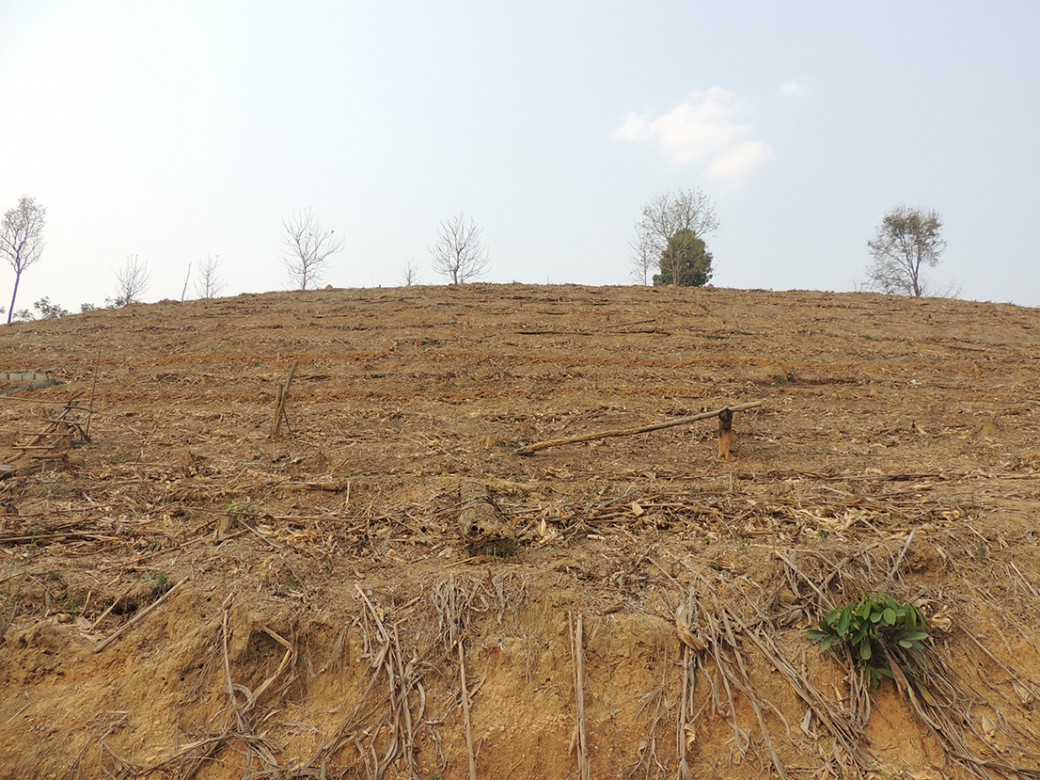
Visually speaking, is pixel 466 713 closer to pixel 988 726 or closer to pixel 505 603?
pixel 505 603

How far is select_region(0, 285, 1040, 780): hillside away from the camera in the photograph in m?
2.53

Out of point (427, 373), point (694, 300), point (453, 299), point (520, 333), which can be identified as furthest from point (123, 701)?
point (694, 300)

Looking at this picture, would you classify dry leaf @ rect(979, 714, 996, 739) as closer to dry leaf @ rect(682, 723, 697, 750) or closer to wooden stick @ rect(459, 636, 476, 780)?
dry leaf @ rect(682, 723, 697, 750)

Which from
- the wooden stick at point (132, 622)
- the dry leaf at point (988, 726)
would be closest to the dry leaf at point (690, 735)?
the dry leaf at point (988, 726)

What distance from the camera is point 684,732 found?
8.44 feet

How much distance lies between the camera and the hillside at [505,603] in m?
2.53

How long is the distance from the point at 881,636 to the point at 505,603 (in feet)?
5.84

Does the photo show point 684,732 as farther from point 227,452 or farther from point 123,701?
point 227,452

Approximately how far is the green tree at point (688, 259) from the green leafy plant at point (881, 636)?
19496mm

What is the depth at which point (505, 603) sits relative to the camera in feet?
9.49

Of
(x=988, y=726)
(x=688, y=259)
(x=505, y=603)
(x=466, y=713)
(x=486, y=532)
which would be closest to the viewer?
(x=466, y=713)

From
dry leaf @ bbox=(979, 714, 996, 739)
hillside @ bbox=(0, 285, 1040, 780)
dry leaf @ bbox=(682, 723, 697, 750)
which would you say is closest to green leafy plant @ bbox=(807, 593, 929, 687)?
hillside @ bbox=(0, 285, 1040, 780)

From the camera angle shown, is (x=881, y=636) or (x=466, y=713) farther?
(x=881, y=636)

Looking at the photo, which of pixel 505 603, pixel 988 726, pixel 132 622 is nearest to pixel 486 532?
pixel 505 603
